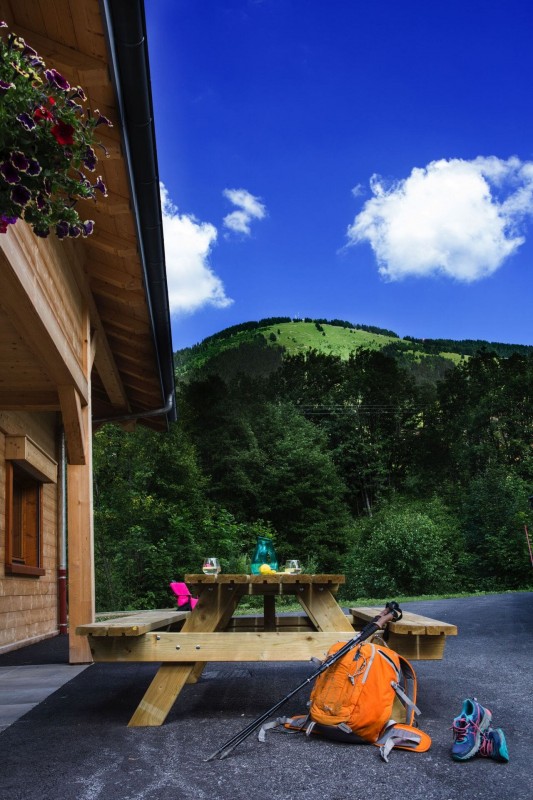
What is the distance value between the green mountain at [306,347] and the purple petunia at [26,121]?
35.4 meters

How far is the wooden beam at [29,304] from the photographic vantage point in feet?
11.1

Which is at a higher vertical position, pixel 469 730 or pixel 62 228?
pixel 62 228

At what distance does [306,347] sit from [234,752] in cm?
4542

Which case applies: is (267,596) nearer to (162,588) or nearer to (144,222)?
(144,222)

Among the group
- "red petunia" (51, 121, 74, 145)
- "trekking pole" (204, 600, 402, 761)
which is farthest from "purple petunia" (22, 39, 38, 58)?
"trekking pole" (204, 600, 402, 761)

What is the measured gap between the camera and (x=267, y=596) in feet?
17.7

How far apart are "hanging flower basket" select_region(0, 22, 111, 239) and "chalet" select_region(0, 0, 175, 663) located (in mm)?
1087

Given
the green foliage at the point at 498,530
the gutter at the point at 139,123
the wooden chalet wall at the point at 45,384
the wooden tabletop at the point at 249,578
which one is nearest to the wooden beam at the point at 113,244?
the gutter at the point at 139,123

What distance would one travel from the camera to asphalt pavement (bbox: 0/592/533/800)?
8.63 ft

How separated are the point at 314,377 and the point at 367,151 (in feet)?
126

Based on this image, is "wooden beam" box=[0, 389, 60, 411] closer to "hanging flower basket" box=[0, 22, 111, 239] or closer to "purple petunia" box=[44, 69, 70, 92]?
"hanging flower basket" box=[0, 22, 111, 239]

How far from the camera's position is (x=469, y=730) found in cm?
300

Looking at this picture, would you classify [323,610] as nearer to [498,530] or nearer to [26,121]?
[26,121]

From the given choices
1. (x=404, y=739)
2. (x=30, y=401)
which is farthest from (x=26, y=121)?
(x=30, y=401)
